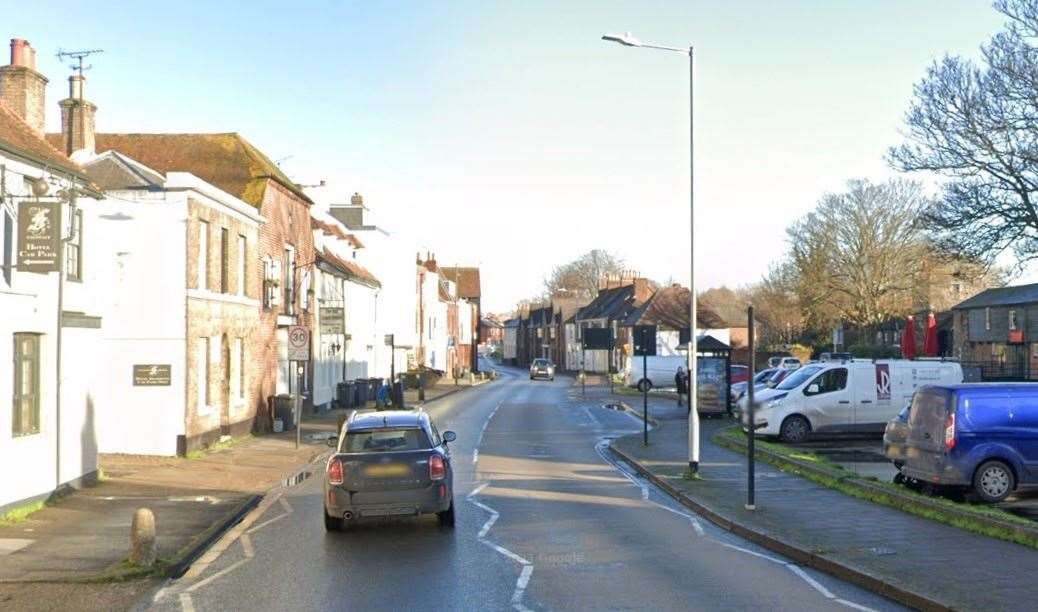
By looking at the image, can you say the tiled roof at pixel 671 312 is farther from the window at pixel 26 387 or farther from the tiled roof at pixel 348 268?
the window at pixel 26 387

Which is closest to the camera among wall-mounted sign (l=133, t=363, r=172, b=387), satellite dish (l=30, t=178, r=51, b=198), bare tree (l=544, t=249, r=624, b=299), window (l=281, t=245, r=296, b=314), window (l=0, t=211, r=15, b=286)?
window (l=0, t=211, r=15, b=286)

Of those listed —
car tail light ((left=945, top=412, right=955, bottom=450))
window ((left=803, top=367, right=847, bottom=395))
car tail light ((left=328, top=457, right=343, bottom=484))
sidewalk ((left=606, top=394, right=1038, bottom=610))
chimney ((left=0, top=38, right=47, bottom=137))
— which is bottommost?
sidewalk ((left=606, top=394, right=1038, bottom=610))

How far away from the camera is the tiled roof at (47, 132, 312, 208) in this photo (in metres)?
31.5

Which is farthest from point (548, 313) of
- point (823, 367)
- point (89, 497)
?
point (89, 497)

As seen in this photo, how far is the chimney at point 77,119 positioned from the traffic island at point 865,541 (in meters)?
16.7

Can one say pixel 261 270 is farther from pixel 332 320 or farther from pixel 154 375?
pixel 154 375

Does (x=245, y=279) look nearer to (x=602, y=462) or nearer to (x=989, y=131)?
(x=602, y=462)

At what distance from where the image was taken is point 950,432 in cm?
1569

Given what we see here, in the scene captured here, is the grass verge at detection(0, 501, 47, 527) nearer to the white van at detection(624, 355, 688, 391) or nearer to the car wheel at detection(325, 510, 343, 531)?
the car wheel at detection(325, 510, 343, 531)

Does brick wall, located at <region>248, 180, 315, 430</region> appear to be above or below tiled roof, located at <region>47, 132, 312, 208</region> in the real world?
below

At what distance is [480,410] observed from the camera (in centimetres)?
4528

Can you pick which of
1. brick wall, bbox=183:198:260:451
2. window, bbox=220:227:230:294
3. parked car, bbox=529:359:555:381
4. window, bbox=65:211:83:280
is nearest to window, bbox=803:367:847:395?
brick wall, bbox=183:198:260:451

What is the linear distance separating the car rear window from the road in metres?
1.18

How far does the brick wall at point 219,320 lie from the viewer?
24766 mm
